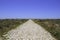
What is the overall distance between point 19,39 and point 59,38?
4.39 metres

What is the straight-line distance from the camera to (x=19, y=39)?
15.6 m

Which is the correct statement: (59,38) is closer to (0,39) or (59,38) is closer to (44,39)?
(44,39)

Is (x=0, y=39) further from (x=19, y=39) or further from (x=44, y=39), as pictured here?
(x=44, y=39)

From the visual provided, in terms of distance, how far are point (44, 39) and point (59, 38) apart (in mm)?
2054

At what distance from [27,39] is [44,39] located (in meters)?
1.71

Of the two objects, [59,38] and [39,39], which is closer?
[39,39]

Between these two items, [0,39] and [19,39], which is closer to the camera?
[19,39]

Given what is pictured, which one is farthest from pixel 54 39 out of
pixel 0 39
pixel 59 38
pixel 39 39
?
pixel 0 39

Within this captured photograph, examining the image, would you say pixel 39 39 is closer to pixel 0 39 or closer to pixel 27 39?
pixel 27 39

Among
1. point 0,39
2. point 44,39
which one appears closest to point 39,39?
point 44,39

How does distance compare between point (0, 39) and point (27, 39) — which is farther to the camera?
point (0, 39)

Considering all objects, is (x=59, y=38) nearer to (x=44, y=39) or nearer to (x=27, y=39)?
(x=44, y=39)

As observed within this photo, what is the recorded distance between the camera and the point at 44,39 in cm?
1563

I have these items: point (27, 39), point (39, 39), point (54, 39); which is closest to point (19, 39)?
point (27, 39)
